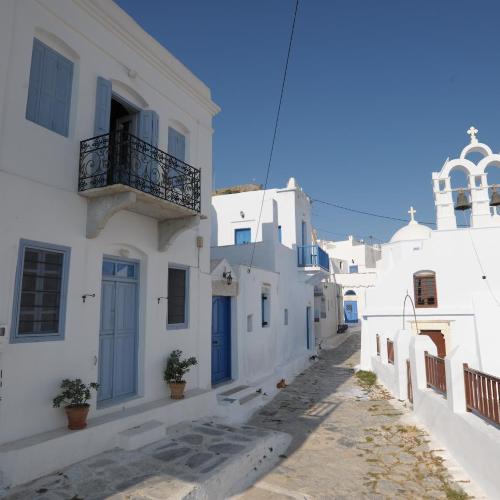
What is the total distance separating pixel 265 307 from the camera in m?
13.7

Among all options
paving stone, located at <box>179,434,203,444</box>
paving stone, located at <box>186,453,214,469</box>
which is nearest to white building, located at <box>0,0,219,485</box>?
paving stone, located at <box>179,434,203,444</box>

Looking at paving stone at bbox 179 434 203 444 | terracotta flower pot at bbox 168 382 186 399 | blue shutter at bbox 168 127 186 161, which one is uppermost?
blue shutter at bbox 168 127 186 161

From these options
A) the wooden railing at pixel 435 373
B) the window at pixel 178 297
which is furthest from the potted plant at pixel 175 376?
the wooden railing at pixel 435 373

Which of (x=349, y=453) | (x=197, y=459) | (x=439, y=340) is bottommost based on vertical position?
(x=349, y=453)

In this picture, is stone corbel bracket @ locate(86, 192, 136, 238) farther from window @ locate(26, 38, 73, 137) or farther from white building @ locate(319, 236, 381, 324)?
white building @ locate(319, 236, 381, 324)

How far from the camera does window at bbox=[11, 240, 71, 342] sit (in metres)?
5.20

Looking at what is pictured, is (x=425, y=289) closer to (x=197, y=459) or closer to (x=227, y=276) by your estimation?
(x=227, y=276)

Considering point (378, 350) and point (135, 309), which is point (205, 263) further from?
point (378, 350)

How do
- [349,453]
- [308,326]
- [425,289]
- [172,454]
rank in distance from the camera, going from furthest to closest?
[308,326], [425,289], [349,453], [172,454]

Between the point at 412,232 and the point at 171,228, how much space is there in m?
13.7

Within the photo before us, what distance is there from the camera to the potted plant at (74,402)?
214 inches

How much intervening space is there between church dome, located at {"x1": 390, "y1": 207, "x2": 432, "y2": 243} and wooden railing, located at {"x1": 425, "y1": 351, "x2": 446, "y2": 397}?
388 inches

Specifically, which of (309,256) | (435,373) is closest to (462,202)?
(309,256)

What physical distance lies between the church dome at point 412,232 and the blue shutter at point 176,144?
1203 cm
